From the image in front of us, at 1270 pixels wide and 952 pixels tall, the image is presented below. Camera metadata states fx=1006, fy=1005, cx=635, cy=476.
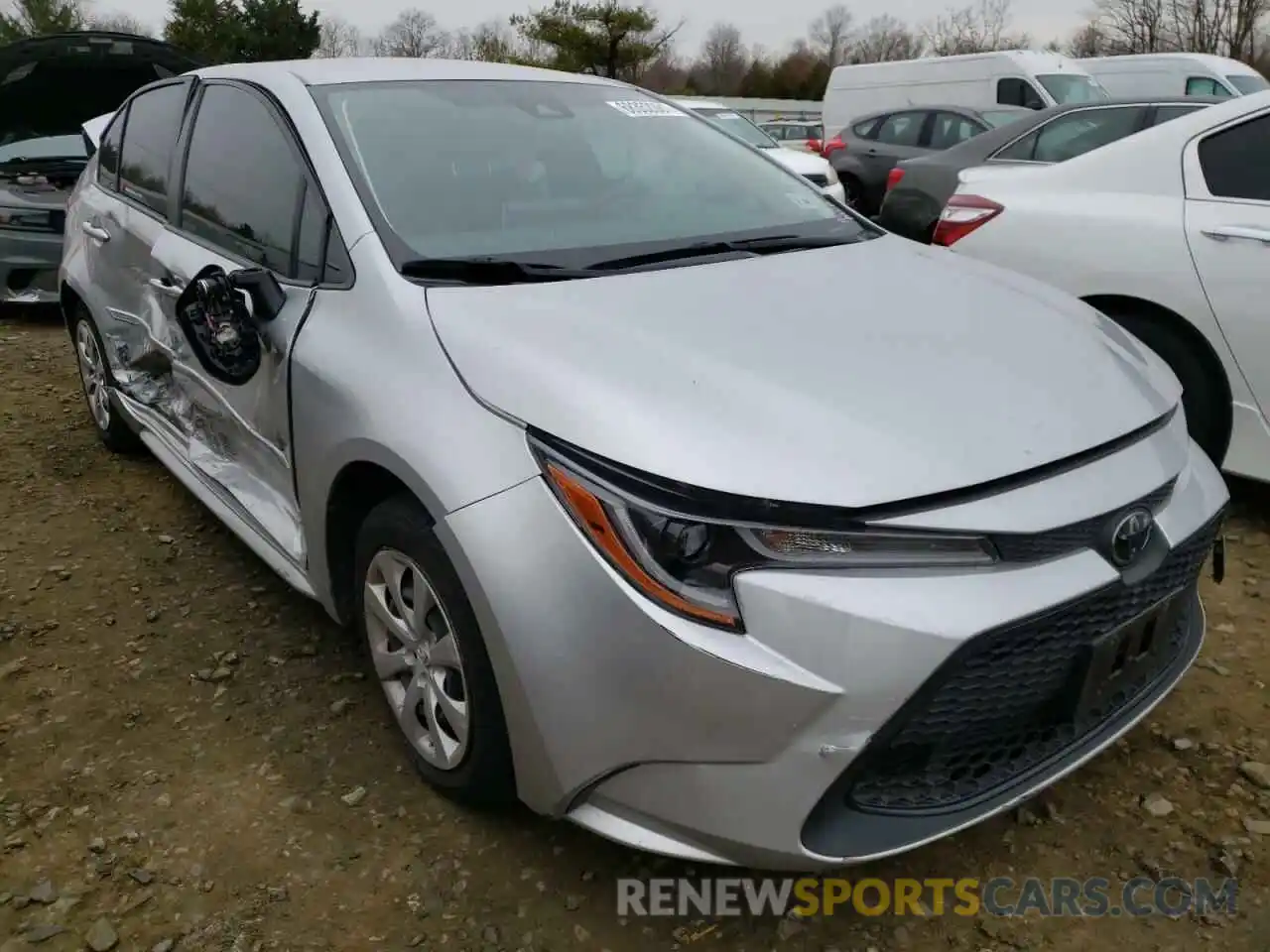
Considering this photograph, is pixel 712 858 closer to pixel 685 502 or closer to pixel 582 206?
pixel 685 502

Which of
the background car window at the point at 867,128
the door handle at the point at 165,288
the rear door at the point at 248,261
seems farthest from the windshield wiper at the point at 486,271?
the background car window at the point at 867,128

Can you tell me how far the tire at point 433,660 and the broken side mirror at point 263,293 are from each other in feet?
2.08

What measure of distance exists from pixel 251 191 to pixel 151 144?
114 cm

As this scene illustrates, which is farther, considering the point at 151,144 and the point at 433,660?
the point at 151,144

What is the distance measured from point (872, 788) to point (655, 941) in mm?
534

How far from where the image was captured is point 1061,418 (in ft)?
5.91

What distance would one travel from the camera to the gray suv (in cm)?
584

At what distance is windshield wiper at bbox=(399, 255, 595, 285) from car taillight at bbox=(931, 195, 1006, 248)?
233 centimetres

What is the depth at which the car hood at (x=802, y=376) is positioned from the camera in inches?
63.8

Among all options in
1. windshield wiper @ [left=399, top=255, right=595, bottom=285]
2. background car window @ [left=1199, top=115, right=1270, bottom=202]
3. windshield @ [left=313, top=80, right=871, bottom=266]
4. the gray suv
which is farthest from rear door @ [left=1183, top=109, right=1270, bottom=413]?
the gray suv

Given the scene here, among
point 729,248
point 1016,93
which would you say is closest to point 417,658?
point 729,248

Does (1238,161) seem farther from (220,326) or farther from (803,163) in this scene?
(803,163)

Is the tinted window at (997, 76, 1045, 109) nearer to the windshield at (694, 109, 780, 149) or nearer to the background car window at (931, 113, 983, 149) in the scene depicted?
the background car window at (931, 113, 983, 149)

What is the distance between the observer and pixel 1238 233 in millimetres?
3219
